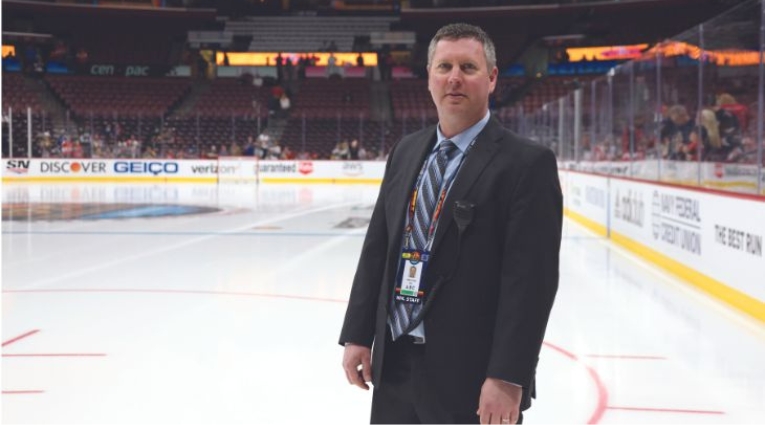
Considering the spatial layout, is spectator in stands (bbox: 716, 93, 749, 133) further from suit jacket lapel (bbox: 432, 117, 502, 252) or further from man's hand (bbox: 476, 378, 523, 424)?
man's hand (bbox: 476, 378, 523, 424)

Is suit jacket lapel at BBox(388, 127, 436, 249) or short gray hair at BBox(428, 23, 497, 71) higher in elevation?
short gray hair at BBox(428, 23, 497, 71)

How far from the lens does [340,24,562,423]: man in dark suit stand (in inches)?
74.2

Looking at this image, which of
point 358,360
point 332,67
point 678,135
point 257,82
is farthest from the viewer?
point 332,67

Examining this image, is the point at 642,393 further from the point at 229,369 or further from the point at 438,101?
the point at 438,101

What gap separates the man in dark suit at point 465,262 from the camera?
6.18 feet

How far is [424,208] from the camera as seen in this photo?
2.01m

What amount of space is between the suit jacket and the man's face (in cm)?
7

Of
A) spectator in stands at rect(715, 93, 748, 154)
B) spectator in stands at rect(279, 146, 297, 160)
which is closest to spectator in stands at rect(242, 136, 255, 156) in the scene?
spectator in stands at rect(279, 146, 297, 160)

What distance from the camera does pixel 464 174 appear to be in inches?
76.5

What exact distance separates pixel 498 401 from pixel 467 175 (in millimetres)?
513

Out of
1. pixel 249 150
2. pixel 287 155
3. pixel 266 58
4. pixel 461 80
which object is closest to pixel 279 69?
pixel 266 58

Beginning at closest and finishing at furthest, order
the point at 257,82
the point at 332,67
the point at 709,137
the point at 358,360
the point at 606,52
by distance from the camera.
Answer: the point at 358,360 → the point at 709,137 → the point at 257,82 → the point at 332,67 → the point at 606,52

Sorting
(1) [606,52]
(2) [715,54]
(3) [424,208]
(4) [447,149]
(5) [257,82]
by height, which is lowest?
(3) [424,208]

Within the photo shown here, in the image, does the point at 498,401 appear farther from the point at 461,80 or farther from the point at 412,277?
the point at 461,80
